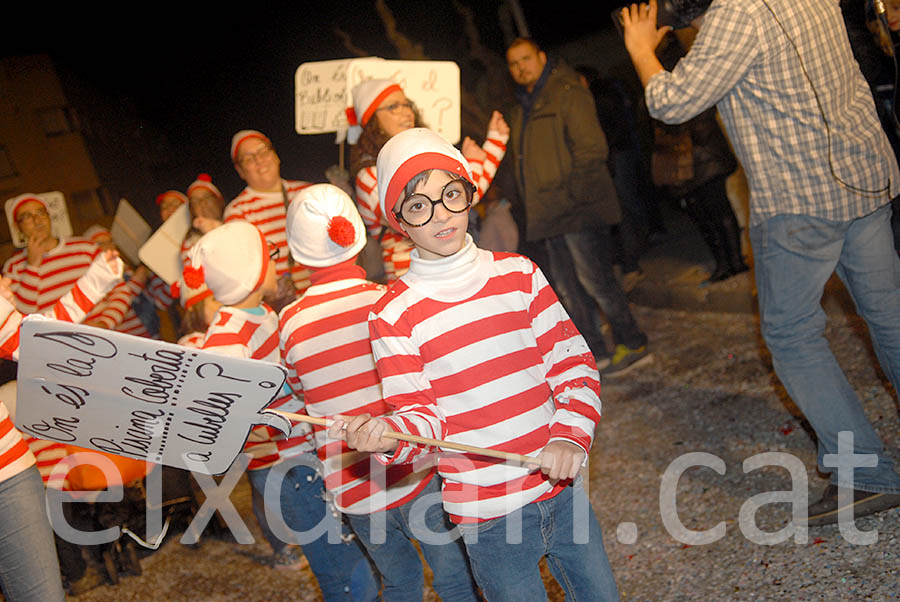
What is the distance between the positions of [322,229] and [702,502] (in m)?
1.94

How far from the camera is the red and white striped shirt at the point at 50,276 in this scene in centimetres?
453

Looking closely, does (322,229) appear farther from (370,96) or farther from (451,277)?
(370,96)

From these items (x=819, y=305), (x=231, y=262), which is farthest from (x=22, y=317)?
(x=819, y=305)

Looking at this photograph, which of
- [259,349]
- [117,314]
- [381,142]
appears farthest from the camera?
[117,314]

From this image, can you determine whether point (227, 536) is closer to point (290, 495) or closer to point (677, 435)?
point (290, 495)

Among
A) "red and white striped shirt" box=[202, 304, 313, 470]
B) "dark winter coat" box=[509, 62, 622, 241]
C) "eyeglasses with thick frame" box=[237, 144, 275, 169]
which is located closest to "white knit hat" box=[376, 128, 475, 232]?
"red and white striped shirt" box=[202, 304, 313, 470]

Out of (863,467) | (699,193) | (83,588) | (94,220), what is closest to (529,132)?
(699,193)

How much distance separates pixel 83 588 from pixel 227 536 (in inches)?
29.9

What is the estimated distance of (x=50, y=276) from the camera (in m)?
4.54

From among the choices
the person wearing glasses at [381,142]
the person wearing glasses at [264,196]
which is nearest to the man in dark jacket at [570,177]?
the person wearing glasses at [381,142]

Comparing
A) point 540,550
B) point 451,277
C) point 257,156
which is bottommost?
point 540,550

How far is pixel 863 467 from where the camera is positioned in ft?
8.60

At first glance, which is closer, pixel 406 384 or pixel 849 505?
pixel 406 384

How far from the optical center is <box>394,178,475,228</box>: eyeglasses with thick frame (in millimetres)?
1819
